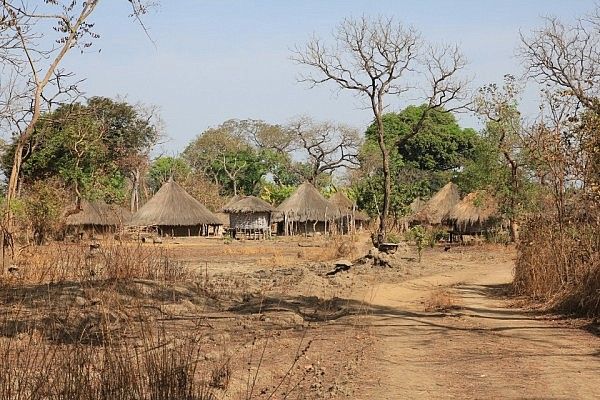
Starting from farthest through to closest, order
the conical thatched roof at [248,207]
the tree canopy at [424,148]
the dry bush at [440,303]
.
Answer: the tree canopy at [424,148]
the conical thatched roof at [248,207]
the dry bush at [440,303]

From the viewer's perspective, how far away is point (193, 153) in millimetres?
66188

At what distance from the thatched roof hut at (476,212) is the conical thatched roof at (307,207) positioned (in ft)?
30.9

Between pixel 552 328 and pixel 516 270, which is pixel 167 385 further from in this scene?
pixel 516 270

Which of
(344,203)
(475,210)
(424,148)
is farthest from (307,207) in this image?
(424,148)

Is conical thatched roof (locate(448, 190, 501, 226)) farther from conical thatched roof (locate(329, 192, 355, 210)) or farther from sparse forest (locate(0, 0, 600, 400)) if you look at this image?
conical thatched roof (locate(329, 192, 355, 210))

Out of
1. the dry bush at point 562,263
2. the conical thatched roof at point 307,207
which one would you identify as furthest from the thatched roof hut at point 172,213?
the dry bush at point 562,263

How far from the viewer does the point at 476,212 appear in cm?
3750

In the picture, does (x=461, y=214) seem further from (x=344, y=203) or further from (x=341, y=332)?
(x=341, y=332)

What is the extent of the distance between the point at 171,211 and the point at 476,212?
16.5 m

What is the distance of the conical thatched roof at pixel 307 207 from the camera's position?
46688 millimetres

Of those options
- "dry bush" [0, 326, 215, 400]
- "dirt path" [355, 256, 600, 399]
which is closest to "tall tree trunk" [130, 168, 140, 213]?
"dirt path" [355, 256, 600, 399]

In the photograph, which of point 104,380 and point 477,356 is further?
point 477,356

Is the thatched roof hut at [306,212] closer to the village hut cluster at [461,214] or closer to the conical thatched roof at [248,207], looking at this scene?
the conical thatched roof at [248,207]

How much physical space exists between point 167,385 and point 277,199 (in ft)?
172
